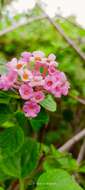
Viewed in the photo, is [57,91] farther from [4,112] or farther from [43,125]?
[43,125]

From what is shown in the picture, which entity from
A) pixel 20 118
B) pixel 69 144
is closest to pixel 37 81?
pixel 20 118

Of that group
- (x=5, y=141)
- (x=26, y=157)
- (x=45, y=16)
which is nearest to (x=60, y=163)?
(x=26, y=157)

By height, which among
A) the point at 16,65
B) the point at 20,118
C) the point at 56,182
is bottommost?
the point at 56,182

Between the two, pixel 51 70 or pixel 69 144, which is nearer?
pixel 51 70

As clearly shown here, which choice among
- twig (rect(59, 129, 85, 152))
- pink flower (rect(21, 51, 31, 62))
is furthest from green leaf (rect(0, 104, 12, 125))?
twig (rect(59, 129, 85, 152))

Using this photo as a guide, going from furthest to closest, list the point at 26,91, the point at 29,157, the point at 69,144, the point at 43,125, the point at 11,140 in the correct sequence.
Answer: the point at 43,125
the point at 69,144
the point at 29,157
the point at 11,140
the point at 26,91

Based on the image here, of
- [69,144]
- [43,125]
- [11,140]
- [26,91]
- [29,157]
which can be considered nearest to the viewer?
[26,91]

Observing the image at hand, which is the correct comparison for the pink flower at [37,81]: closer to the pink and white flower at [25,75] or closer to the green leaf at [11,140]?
the pink and white flower at [25,75]

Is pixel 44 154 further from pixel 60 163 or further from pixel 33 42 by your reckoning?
pixel 33 42
